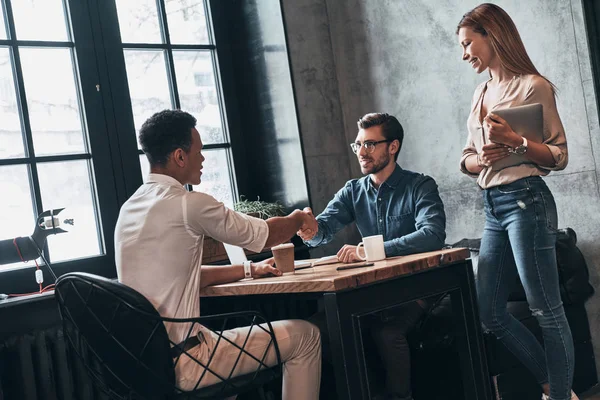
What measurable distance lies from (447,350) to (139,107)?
220 centimetres

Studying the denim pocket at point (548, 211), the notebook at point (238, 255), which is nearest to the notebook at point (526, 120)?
the denim pocket at point (548, 211)

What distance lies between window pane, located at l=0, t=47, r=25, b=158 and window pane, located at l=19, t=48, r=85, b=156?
0.07 m

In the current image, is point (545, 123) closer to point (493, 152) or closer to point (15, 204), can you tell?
point (493, 152)

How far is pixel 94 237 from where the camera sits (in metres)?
3.87

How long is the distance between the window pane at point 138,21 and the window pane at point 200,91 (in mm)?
193

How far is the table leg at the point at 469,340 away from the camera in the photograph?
266cm

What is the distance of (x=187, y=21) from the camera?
4.48m

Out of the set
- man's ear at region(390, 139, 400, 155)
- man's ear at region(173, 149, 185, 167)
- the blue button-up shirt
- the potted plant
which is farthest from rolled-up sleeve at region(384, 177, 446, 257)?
the potted plant

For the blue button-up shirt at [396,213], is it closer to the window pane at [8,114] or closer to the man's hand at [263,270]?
the man's hand at [263,270]

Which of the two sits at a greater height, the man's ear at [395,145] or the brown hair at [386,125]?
the brown hair at [386,125]

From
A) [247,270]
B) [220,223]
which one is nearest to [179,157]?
[220,223]

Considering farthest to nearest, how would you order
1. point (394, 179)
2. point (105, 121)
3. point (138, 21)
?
point (138, 21)
point (105, 121)
point (394, 179)

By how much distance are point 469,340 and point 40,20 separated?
2.69m

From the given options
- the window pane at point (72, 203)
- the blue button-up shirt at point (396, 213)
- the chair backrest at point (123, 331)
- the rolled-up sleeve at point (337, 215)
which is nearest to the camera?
the chair backrest at point (123, 331)
